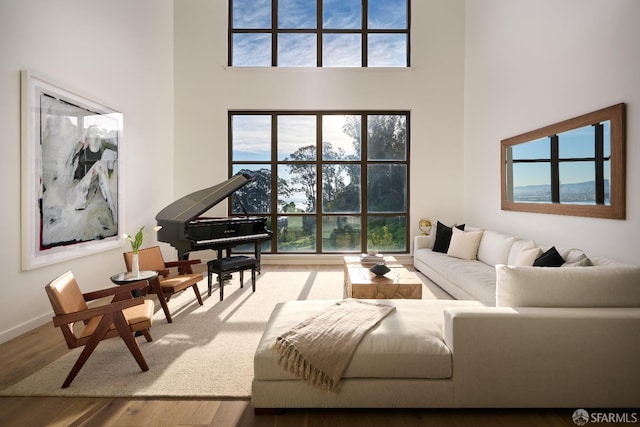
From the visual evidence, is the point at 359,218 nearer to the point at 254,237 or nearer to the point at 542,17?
the point at 254,237

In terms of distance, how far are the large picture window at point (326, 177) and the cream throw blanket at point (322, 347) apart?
499 cm

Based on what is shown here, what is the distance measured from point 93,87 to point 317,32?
4.40 m

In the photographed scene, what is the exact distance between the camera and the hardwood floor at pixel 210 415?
88.4 inches

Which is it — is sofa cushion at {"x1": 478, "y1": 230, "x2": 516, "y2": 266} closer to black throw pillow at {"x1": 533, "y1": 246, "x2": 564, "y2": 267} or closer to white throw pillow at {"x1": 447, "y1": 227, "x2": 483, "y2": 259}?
white throw pillow at {"x1": 447, "y1": 227, "x2": 483, "y2": 259}

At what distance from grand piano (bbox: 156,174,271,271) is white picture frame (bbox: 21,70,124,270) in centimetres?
83

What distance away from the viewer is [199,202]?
17.4ft

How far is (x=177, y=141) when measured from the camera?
7.38 meters

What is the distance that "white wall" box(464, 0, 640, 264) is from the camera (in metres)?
3.47

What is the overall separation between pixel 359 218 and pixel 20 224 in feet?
17.8

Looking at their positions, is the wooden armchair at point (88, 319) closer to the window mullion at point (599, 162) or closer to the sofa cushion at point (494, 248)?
the sofa cushion at point (494, 248)

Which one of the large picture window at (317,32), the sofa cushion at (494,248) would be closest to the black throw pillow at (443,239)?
the sofa cushion at (494,248)

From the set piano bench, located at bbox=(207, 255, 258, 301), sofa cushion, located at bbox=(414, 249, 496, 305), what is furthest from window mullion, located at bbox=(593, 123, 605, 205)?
piano bench, located at bbox=(207, 255, 258, 301)

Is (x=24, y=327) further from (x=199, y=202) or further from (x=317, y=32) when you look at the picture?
(x=317, y=32)

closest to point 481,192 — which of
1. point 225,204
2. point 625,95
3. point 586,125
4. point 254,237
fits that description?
point 586,125
